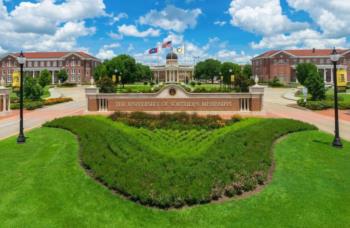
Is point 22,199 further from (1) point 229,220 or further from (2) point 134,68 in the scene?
(2) point 134,68

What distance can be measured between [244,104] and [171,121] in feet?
29.2

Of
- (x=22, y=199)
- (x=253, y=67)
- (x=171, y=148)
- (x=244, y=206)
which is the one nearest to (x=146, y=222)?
(x=244, y=206)

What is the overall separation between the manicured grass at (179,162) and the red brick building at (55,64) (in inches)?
3542

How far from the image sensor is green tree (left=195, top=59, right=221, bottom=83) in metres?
107

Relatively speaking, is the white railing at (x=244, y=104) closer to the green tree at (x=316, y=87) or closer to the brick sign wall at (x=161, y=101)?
the brick sign wall at (x=161, y=101)

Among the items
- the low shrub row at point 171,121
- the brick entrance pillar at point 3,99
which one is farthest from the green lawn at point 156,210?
the brick entrance pillar at point 3,99

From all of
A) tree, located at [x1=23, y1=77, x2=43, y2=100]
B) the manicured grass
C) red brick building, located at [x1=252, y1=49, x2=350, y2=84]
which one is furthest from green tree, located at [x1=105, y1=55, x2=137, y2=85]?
the manicured grass

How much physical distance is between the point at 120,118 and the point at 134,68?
197 feet

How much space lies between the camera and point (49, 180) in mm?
8414

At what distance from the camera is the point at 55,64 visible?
3925 inches

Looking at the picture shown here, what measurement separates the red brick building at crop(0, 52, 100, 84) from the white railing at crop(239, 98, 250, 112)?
84042 mm

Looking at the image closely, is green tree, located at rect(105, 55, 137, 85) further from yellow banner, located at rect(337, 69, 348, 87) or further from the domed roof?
yellow banner, located at rect(337, 69, 348, 87)

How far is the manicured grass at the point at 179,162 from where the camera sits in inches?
291

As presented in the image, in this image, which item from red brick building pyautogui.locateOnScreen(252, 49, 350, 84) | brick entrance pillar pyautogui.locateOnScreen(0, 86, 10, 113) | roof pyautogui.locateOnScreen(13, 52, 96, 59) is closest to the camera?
brick entrance pillar pyautogui.locateOnScreen(0, 86, 10, 113)
